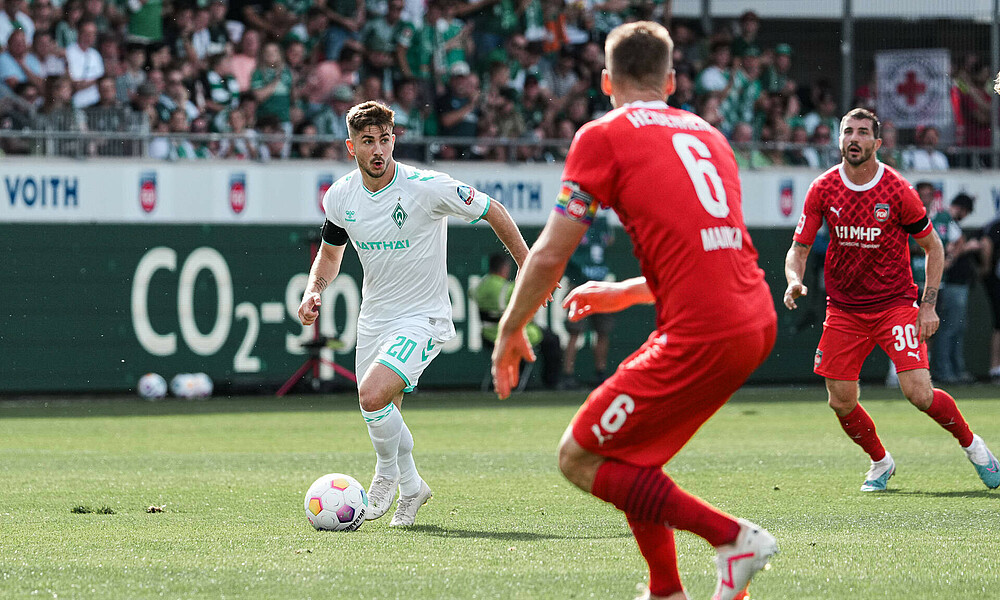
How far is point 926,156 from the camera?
2158 centimetres

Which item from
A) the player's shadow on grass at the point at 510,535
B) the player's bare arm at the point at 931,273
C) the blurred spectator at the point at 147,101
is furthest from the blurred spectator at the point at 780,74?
the player's shadow on grass at the point at 510,535

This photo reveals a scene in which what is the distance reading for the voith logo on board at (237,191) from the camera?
62.3ft

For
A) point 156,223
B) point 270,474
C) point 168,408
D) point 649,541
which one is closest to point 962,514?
point 649,541

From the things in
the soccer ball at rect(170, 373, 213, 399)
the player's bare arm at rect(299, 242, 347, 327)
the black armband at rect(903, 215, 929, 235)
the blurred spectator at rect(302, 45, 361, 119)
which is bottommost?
the soccer ball at rect(170, 373, 213, 399)

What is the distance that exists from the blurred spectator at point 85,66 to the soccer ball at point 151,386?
12.0ft

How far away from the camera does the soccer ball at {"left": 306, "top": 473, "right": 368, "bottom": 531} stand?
302 inches

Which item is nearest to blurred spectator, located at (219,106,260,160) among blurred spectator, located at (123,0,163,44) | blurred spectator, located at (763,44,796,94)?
blurred spectator, located at (123,0,163,44)

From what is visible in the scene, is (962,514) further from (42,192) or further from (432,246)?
(42,192)

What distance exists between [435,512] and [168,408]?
9755 millimetres

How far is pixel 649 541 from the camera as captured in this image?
511cm

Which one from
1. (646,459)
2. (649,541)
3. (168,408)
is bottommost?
(168,408)

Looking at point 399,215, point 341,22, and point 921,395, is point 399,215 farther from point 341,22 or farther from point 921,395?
point 341,22

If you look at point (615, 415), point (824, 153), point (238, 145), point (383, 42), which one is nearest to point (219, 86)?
point (238, 145)

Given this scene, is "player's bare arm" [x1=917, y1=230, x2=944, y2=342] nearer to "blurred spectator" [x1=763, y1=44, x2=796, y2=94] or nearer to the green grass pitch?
the green grass pitch
